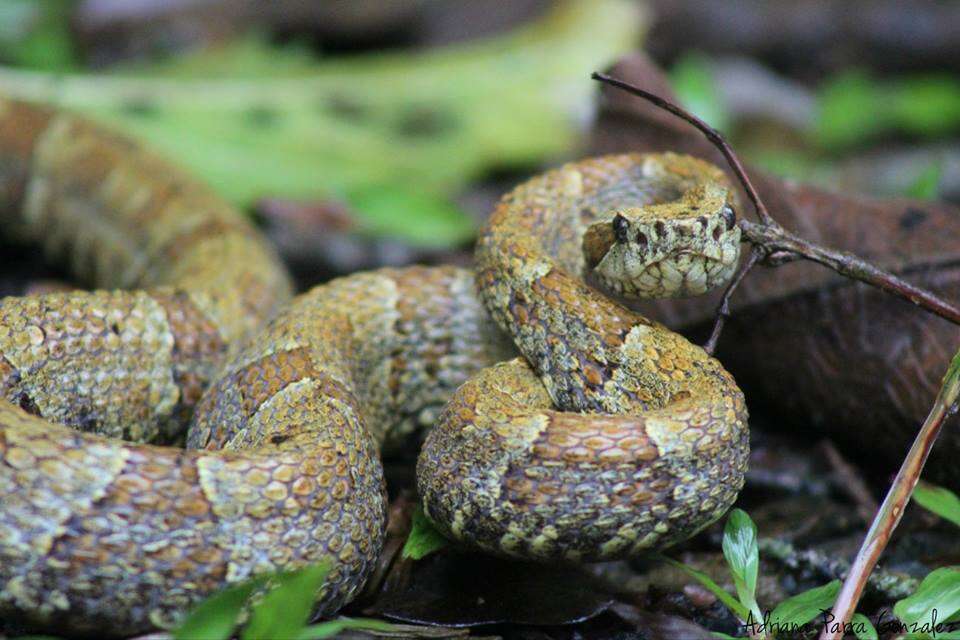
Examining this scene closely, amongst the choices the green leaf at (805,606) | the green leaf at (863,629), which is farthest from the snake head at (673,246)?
the green leaf at (863,629)

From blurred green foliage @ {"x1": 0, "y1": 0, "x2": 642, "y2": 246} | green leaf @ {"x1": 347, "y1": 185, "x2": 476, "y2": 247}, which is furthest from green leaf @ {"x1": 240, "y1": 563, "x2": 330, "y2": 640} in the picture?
blurred green foliage @ {"x1": 0, "y1": 0, "x2": 642, "y2": 246}

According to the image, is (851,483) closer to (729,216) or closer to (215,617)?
(729,216)

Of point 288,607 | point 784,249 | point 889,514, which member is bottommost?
point 889,514

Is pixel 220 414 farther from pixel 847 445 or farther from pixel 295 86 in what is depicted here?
pixel 295 86

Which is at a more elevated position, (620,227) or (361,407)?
(620,227)

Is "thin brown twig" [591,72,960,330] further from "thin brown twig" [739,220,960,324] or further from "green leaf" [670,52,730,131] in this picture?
"green leaf" [670,52,730,131]

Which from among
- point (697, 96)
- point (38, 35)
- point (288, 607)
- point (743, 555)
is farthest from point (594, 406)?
point (38, 35)
